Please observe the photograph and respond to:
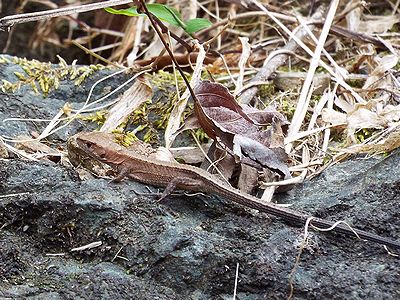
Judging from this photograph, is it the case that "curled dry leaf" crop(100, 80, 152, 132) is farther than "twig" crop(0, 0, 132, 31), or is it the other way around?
"curled dry leaf" crop(100, 80, 152, 132)

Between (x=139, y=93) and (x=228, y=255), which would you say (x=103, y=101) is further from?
(x=228, y=255)

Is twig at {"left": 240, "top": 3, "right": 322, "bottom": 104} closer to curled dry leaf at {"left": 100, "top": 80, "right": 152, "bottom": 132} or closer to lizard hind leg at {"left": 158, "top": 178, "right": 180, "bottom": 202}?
curled dry leaf at {"left": 100, "top": 80, "right": 152, "bottom": 132}

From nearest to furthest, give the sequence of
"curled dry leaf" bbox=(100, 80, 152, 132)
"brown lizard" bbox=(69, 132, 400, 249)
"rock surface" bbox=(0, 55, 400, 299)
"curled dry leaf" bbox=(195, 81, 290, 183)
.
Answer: "rock surface" bbox=(0, 55, 400, 299), "brown lizard" bbox=(69, 132, 400, 249), "curled dry leaf" bbox=(195, 81, 290, 183), "curled dry leaf" bbox=(100, 80, 152, 132)

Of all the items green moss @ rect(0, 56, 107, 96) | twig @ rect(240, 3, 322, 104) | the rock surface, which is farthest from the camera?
green moss @ rect(0, 56, 107, 96)

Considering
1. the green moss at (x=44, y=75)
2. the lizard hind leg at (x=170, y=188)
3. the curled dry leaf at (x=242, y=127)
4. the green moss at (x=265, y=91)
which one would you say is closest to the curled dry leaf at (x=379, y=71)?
the green moss at (x=265, y=91)

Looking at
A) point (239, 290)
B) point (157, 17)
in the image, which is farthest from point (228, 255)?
point (157, 17)

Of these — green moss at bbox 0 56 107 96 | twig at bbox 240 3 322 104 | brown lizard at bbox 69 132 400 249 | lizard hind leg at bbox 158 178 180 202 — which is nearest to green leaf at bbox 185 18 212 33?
twig at bbox 240 3 322 104

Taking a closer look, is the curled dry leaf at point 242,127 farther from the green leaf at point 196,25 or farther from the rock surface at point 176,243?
the green leaf at point 196,25
